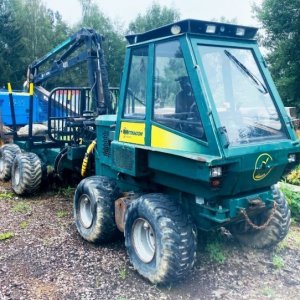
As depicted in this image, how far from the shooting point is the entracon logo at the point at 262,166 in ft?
Answer: 12.2

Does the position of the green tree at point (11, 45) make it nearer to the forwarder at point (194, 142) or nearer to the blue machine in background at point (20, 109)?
the blue machine in background at point (20, 109)

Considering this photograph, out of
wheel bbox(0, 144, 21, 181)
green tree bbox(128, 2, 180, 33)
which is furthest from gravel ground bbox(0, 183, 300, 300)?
green tree bbox(128, 2, 180, 33)

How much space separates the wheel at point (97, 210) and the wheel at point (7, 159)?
3407 mm

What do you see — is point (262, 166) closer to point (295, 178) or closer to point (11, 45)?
point (295, 178)

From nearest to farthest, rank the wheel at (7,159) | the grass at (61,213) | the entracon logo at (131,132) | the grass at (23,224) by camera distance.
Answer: the entracon logo at (131,132) → the grass at (23,224) → the grass at (61,213) → the wheel at (7,159)

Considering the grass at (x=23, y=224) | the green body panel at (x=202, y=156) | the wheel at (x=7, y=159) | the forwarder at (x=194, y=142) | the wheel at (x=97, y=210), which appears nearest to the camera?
the green body panel at (x=202, y=156)

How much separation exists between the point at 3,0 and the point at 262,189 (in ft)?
115

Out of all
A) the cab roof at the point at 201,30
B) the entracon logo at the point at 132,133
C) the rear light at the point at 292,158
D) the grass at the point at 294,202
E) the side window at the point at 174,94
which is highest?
the cab roof at the point at 201,30

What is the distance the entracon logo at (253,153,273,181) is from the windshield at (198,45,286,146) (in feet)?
0.60

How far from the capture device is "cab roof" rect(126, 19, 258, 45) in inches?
147

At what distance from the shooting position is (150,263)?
161 inches

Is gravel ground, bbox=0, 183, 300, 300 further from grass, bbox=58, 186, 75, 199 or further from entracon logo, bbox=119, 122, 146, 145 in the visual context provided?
grass, bbox=58, 186, 75, 199

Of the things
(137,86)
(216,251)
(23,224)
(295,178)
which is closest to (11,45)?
(23,224)

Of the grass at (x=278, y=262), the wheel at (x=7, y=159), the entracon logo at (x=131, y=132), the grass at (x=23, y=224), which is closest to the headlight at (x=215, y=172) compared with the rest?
the entracon logo at (x=131, y=132)
